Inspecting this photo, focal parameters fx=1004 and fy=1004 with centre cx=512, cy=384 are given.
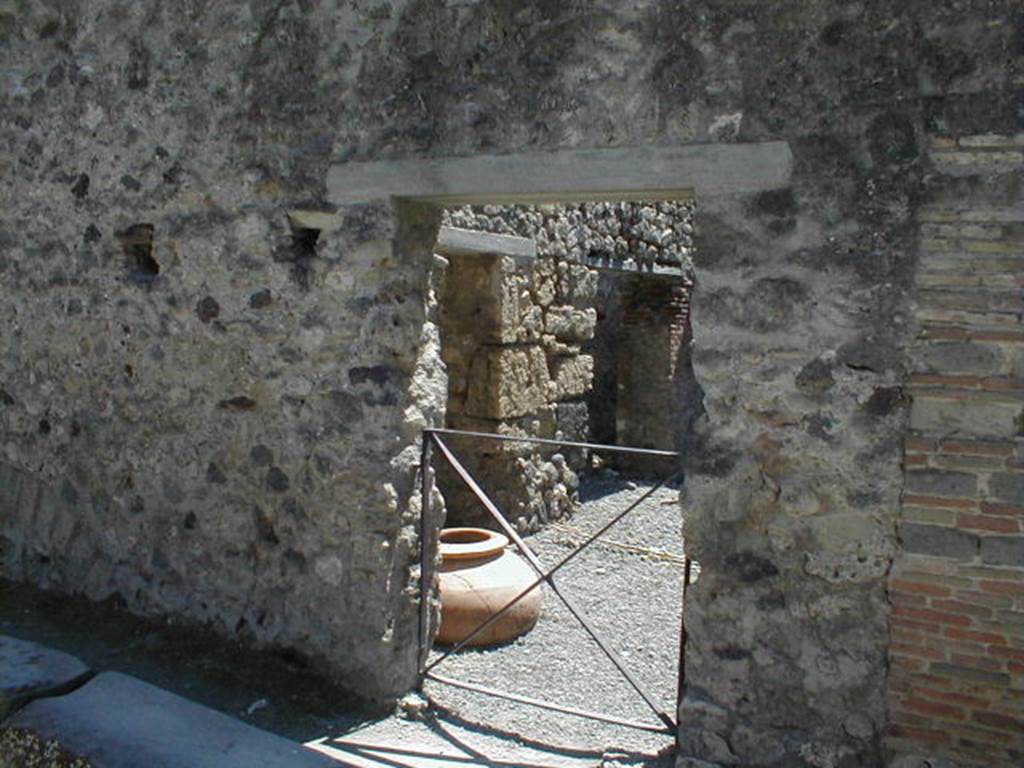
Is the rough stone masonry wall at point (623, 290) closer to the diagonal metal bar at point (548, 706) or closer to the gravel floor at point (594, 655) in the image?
the gravel floor at point (594, 655)

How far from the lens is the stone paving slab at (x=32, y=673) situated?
145 inches

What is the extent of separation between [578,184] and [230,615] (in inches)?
95.9

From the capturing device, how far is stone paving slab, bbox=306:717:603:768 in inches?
147

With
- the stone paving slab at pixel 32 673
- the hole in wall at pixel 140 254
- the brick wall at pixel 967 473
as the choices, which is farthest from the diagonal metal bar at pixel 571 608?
the hole in wall at pixel 140 254

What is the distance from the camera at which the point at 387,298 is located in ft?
13.0

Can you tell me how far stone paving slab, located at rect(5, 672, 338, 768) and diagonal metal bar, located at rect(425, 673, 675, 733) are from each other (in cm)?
88

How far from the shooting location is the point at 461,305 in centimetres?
732

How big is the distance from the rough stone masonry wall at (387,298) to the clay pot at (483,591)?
29.9 inches

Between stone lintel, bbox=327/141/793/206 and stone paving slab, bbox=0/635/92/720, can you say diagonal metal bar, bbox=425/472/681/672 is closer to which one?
stone lintel, bbox=327/141/793/206

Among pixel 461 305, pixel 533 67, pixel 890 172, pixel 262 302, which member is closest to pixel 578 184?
pixel 533 67

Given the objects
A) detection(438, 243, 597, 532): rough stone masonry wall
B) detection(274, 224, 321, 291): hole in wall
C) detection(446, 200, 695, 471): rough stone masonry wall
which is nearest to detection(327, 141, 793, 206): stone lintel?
detection(274, 224, 321, 291): hole in wall

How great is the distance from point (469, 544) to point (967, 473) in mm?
3081

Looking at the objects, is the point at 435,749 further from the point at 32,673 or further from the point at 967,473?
the point at 967,473

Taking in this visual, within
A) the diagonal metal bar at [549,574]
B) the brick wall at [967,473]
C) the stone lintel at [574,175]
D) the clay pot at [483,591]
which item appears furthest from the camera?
the clay pot at [483,591]
